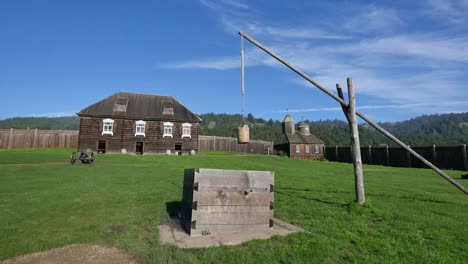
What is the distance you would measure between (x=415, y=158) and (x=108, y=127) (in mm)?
37747

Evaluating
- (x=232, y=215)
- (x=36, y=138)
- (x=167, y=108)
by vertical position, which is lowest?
(x=232, y=215)

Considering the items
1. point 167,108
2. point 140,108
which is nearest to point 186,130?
point 167,108

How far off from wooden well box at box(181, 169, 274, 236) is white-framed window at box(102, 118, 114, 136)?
3368 centimetres

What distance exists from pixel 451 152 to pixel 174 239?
1305 inches

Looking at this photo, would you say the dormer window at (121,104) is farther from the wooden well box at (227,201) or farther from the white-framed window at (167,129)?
the wooden well box at (227,201)

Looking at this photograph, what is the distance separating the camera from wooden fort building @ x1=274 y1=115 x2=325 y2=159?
5472 cm

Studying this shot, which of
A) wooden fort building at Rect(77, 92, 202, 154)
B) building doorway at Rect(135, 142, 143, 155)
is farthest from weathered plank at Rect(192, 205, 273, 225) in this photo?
building doorway at Rect(135, 142, 143, 155)

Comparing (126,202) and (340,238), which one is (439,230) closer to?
(340,238)

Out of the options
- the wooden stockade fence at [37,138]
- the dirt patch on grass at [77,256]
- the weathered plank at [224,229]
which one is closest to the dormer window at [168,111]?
the wooden stockade fence at [37,138]

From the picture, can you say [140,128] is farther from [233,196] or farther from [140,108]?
[233,196]

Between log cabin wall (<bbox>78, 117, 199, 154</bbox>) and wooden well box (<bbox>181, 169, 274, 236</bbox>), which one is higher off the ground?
log cabin wall (<bbox>78, 117, 199, 154</bbox>)

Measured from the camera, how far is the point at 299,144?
55.3 m

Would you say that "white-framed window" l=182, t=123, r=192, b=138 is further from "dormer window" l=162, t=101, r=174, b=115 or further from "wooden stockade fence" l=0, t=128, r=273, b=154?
"wooden stockade fence" l=0, t=128, r=273, b=154

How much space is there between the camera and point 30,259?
4.19 metres
